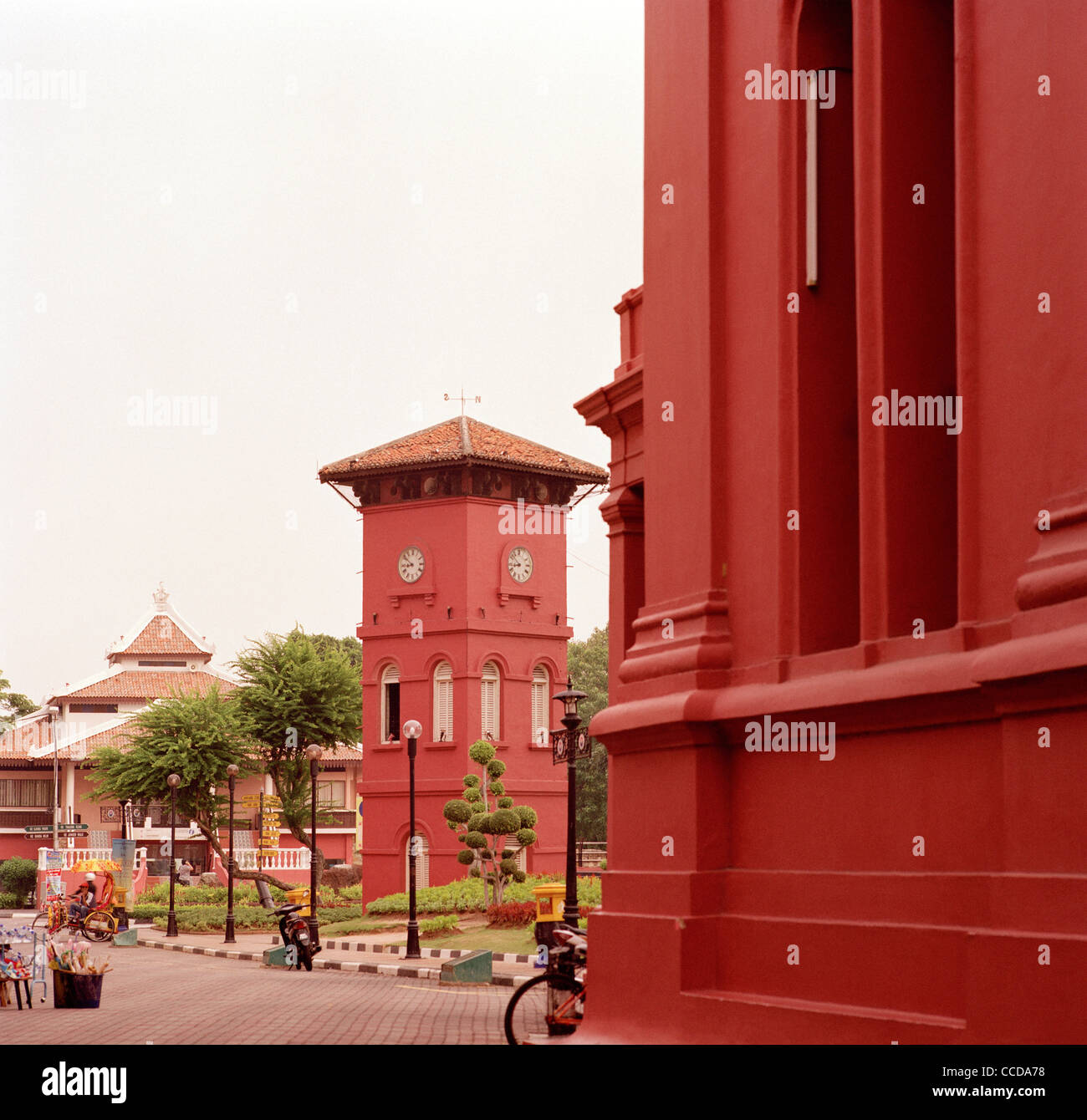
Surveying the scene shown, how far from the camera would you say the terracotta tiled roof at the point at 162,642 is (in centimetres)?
7950

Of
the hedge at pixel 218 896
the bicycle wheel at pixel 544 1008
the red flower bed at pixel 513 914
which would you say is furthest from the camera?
the hedge at pixel 218 896

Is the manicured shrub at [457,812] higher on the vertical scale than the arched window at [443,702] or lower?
lower

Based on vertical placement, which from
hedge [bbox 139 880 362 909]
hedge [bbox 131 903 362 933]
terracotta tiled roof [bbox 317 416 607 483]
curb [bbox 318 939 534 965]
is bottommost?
hedge [bbox 139 880 362 909]

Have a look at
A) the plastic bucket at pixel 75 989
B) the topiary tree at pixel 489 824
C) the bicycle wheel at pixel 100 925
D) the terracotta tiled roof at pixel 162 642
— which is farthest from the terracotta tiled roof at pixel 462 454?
the terracotta tiled roof at pixel 162 642

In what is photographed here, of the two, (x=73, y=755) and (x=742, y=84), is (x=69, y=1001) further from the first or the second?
(x=73, y=755)

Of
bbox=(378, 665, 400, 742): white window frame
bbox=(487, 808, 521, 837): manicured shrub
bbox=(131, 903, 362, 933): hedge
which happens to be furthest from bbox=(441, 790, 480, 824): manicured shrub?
bbox=(378, 665, 400, 742): white window frame

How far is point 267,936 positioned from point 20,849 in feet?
106

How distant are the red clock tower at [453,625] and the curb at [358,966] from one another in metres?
9.64

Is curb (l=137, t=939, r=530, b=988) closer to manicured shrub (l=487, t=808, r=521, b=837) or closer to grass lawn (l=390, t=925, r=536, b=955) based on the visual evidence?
grass lawn (l=390, t=925, r=536, b=955)

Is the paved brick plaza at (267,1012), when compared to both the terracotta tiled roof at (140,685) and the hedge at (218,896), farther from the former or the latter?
the terracotta tiled roof at (140,685)

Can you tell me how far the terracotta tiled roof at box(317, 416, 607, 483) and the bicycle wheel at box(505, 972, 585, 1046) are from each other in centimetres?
3537

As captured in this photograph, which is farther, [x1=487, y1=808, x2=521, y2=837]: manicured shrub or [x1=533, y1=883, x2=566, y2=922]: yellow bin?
[x1=487, y1=808, x2=521, y2=837]: manicured shrub

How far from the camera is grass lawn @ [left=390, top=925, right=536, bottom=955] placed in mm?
29969

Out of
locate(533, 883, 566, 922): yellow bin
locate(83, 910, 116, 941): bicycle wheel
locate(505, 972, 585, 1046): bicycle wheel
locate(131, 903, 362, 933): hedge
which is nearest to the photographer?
locate(505, 972, 585, 1046): bicycle wheel
